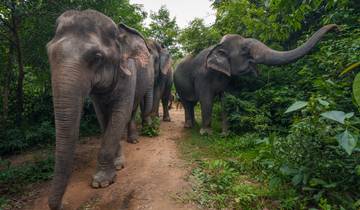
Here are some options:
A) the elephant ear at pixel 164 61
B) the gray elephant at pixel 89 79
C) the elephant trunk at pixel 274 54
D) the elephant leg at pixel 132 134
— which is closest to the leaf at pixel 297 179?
the gray elephant at pixel 89 79

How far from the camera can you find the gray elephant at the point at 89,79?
2953 millimetres

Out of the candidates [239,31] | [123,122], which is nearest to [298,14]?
[123,122]

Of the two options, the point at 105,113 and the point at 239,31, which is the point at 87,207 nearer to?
the point at 105,113

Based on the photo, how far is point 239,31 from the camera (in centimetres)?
769

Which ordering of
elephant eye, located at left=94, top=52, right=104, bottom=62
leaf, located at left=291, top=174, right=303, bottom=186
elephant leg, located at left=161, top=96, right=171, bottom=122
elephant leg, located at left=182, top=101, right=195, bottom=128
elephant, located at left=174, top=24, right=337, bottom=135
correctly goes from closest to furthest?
leaf, located at left=291, top=174, right=303, bottom=186 < elephant eye, located at left=94, top=52, right=104, bottom=62 < elephant, located at left=174, top=24, right=337, bottom=135 < elephant leg, located at left=182, top=101, right=195, bottom=128 < elephant leg, located at left=161, top=96, right=171, bottom=122

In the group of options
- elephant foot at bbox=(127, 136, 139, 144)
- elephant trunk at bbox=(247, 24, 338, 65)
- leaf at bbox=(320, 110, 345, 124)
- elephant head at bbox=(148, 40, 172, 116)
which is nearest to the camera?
leaf at bbox=(320, 110, 345, 124)

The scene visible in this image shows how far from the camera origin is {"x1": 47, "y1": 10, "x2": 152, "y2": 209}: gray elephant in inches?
116

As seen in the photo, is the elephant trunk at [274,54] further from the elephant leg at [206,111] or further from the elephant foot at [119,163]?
the elephant foot at [119,163]

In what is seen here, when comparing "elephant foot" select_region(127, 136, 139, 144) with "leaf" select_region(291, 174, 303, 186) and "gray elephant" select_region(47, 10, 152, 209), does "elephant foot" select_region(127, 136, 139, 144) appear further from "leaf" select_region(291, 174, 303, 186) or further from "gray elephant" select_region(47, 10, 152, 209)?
"leaf" select_region(291, 174, 303, 186)

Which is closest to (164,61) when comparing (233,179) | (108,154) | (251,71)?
(251,71)

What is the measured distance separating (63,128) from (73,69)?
26.1 inches

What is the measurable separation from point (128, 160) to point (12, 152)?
261 cm

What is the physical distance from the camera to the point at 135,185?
3803 mm

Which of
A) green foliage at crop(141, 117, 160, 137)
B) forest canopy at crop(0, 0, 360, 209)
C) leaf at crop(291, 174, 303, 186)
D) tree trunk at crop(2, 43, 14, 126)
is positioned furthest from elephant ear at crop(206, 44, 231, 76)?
tree trunk at crop(2, 43, 14, 126)
